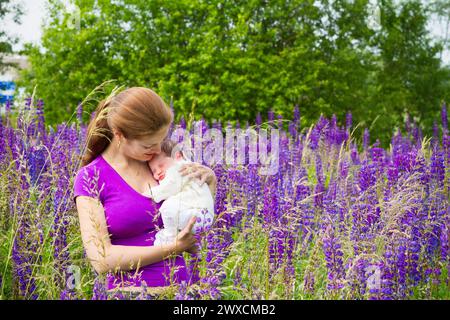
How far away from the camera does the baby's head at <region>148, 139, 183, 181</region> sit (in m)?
3.04

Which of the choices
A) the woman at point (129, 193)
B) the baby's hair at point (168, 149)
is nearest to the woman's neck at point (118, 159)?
the woman at point (129, 193)

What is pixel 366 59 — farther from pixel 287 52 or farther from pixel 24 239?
pixel 24 239

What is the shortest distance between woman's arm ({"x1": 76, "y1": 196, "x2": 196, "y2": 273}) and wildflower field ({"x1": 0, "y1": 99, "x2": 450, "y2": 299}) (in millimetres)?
99

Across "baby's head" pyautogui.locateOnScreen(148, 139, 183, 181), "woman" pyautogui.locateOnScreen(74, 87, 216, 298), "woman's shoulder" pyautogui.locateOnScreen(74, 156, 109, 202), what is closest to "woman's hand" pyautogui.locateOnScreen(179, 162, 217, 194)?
"woman" pyautogui.locateOnScreen(74, 87, 216, 298)

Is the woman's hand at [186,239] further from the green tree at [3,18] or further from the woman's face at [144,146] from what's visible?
the green tree at [3,18]

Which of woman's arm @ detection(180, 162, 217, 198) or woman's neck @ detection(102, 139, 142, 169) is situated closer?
woman's arm @ detection(180, 162, 217, 198)

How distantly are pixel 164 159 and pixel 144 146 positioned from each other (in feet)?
0.60

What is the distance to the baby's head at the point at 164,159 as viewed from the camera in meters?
3.04

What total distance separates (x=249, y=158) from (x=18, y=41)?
26843mm

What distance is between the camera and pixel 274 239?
2.96 m

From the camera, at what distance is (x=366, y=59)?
21.9 metres

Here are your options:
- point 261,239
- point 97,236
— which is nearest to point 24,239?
point 97,236

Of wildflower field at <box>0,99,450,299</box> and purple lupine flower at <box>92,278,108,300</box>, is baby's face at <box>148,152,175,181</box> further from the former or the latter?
purple lupine flower at <box>92,278,108,300</box>

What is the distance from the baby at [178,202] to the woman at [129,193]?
51 millimetres
